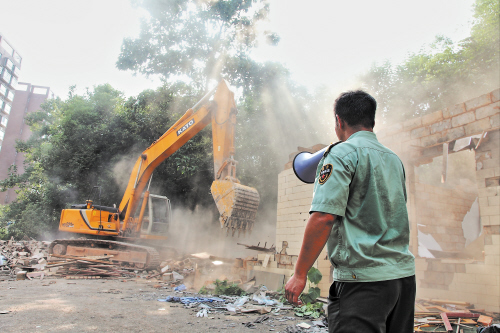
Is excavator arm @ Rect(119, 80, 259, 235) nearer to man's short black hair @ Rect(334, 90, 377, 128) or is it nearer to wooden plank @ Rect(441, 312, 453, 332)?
wooden plank @ Rect(441, 312, 453, 332)

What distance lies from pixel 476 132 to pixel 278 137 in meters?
13.6

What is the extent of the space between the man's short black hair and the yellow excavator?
526 cm

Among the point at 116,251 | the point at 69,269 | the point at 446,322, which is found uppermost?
the point at 446,322

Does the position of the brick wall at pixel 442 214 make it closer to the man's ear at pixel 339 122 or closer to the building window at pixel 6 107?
the man's ear at pixel 339 122

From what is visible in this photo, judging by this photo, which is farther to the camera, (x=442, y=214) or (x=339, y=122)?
(x=442, y=214)

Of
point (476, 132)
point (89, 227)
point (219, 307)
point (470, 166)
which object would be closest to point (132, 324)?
point (219, 307)

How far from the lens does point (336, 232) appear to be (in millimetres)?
1493

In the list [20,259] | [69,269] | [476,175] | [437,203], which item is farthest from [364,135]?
Answer: [20,259]

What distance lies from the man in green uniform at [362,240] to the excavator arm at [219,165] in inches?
198

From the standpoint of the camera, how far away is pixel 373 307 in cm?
133

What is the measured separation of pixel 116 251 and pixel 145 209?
67.9 inches

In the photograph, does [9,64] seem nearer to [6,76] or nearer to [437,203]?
[6,76]

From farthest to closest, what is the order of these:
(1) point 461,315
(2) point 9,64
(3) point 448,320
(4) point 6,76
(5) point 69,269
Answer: (2) point 9,64 < (4) point 6,76 < (5) point 69,269 < (1) point 461,315 < (3) point 448,320

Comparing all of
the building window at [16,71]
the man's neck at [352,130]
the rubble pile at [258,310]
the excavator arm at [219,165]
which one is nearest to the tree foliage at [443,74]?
the excavator arm at [219,165]
